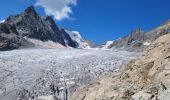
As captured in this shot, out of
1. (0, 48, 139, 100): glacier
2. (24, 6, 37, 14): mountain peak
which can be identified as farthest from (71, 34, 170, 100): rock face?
(24, 6, 37, 14): mountain peak

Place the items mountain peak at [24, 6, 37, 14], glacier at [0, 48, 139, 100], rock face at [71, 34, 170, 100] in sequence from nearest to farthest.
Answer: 1. rock face at [71, 34, 170, 100]
2. glacier at [0, 48, 139, 100]
3. mountain peak at [24, 6, 37, 14]

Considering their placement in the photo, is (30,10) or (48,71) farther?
(30,10)

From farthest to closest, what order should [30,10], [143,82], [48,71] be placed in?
[30,10] → [48,71] → [143,82]

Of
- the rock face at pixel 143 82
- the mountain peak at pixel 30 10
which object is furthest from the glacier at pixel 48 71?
the mountain peak at pixel 30 10

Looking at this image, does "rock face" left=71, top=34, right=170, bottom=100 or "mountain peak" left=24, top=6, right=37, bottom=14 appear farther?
"mountain peak" left=24, top=6, right=37, bottom=14

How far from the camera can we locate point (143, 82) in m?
12.9

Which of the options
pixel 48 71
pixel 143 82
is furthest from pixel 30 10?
pixel 143 82

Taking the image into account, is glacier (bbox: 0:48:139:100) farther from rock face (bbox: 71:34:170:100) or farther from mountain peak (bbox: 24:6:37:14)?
mountain peak (bbox: 24:6:37:14)

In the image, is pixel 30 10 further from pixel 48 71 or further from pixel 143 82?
pixel 143 82

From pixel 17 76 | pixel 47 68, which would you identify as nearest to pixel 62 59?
pixel 47 68

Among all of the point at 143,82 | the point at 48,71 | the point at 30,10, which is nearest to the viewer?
the point at 143,82

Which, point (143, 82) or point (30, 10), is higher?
point (30, 10)

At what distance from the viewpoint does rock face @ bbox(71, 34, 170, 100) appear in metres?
11.2

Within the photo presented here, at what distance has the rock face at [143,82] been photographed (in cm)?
1120
